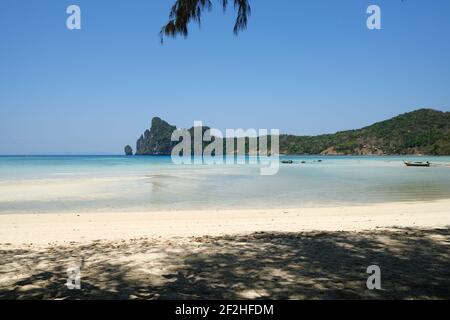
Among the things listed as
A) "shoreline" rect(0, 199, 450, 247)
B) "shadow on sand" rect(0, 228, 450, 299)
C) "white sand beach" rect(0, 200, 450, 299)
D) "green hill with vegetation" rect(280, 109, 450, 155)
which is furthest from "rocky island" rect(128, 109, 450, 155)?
"shadow on sand" rect(0, 228, 450, 299)

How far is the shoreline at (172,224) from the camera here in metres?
8.49

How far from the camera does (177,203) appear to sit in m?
16.7

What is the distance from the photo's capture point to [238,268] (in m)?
5.17

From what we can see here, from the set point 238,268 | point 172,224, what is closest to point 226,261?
point 238,268

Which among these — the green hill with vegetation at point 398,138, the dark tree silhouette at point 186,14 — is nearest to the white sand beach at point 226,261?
the dark tree silhouette at point 186,14

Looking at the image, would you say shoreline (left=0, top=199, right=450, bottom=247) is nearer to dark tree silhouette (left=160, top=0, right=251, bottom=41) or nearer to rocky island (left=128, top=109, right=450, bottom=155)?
dark tree silhouette (left=160, top=0, right=251, bottom=41)

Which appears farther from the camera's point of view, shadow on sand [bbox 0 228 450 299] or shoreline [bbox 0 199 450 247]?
shoreline [bbox 0 199 450 247]

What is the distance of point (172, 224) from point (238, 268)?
5.46m

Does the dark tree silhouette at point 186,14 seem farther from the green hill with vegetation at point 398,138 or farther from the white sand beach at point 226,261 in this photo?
the green hill with vegetation at point 398,138

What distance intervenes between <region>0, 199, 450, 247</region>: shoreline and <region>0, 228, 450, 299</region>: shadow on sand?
1.28 metres

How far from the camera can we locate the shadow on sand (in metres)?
4.20

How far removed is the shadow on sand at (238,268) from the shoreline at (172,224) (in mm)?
1284
